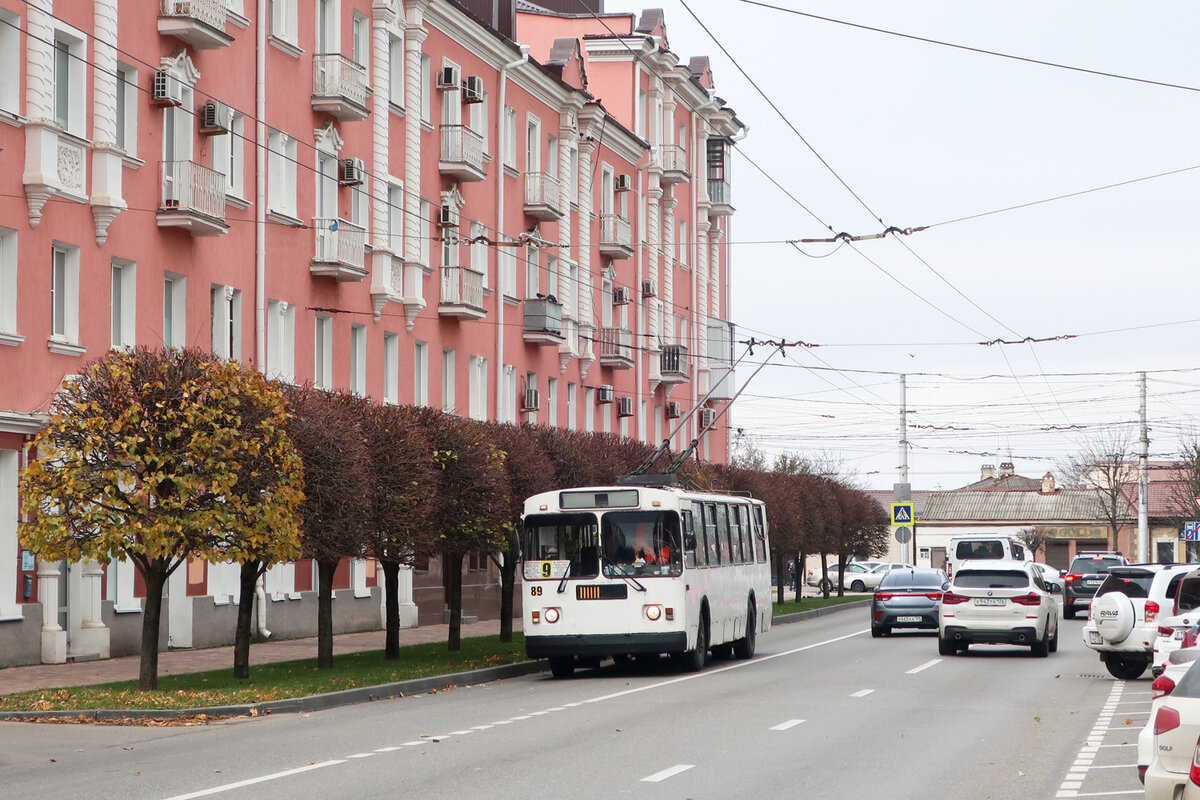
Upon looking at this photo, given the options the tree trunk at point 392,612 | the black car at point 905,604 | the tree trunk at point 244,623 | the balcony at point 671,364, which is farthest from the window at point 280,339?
the balcony at point 671,364

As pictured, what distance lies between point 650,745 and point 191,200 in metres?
17.6

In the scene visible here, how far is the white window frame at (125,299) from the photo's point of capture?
28.5 m

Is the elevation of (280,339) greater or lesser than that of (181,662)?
greater

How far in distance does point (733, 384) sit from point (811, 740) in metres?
47.6

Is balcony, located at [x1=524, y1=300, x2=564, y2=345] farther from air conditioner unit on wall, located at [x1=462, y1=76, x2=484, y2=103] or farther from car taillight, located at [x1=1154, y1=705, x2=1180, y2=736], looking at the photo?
car taillight, located at [x1=1154, y1=705, x2=1180, y2=736]

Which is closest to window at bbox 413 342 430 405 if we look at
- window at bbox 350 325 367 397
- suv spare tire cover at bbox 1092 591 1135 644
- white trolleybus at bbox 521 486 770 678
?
window at bbox 350 325 367 397

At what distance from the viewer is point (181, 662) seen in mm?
26562

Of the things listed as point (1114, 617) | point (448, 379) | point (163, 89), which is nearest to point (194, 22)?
point (163, 89)

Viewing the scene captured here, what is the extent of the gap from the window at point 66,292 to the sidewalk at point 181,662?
17.5 ft

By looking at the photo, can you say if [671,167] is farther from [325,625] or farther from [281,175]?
[325,625]

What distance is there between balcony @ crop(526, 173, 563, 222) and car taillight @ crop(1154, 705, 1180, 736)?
128 ft

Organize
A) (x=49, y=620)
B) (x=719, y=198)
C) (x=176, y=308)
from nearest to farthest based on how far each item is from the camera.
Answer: (x=49, y=620) < (x=176, y=308) < (x=719, y=198)

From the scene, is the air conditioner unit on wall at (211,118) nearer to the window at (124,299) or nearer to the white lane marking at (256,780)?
the window at (124,299)

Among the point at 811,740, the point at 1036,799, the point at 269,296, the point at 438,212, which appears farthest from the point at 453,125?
the point at 1036,799
